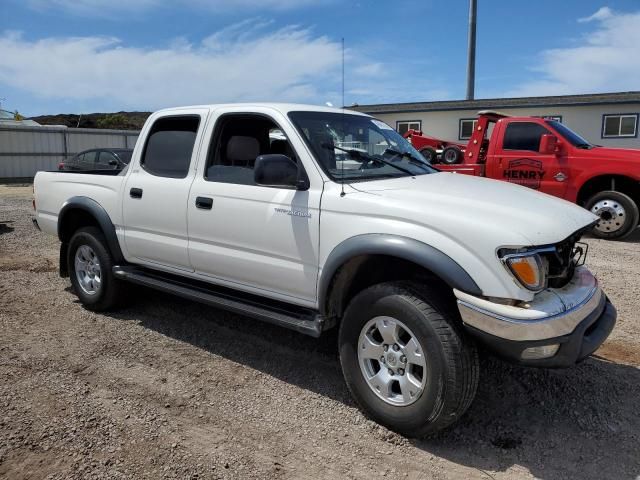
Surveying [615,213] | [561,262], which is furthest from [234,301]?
[615,213]

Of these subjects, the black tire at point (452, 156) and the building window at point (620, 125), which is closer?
the black tire at point (452, 156)

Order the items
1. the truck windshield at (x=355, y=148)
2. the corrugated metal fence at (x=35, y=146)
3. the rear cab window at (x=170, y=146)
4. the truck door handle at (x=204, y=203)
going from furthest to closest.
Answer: the corrugated metal fence at (x=35, y=146) < the rear cab window at (x=170, y=146) < the truck door handle at (x=204, y=203) < the truck windshield at (x=355, y=148)

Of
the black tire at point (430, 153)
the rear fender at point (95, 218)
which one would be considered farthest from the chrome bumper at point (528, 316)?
the black tire at point (430, 153)

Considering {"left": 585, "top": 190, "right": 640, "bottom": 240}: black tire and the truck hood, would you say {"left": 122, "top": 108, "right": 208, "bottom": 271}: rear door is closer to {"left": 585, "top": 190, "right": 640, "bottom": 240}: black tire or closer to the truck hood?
the truck hood

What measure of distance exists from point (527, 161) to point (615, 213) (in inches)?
67.0

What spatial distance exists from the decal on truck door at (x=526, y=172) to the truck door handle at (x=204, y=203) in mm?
7185

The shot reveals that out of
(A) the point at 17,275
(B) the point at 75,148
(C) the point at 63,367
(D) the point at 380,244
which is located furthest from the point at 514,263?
(B) the point at 75,148

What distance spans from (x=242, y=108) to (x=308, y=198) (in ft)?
3.69

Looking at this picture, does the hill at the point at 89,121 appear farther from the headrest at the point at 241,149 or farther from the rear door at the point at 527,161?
the headrest at the point at 241,149

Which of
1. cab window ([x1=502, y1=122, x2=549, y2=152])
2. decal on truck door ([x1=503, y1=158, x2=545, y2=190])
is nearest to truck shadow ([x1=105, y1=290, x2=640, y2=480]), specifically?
decal on truck door ([x1=503, y1=158, x2=545, y2=190])

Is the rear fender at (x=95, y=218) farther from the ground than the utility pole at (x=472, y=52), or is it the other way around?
the utility pole at (x=472, y=52)

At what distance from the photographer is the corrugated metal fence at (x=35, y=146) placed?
22203 mm

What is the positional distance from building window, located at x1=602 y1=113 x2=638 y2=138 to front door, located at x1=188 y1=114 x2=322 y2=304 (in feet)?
73.9

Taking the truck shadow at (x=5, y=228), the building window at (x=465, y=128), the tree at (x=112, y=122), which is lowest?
→ the truck shadow at (x=5, y=228)
